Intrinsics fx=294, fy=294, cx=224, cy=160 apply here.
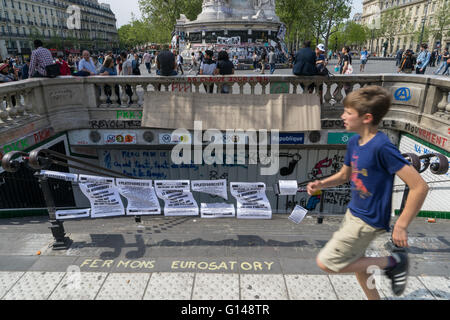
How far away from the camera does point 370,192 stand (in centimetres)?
231

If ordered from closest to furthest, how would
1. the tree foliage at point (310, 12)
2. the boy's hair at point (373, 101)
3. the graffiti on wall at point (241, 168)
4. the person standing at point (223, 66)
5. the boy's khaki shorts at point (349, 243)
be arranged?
the boy's hair at point (373, 101), the boy's khaki shorts at point (349, 243), the person standing at point (223, 66), the graffiti on wall at point (241, 168), the tree foliage at point (310, 12)

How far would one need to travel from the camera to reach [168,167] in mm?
8922

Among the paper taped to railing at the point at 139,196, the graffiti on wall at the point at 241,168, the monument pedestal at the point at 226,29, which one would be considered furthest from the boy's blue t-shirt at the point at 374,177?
the monument pedestal at the point at 226,29

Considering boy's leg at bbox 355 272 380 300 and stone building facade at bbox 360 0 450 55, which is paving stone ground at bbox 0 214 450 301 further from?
stone building facade at bbox 360 0 450 55

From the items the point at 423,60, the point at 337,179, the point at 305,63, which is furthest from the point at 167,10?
the point at 337,179

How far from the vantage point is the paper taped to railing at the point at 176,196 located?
4.52m

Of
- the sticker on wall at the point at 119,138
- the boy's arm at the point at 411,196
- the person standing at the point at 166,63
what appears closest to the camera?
the boy's arm at the point at 411,196

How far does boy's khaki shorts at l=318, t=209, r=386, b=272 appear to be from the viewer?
7.79 ft

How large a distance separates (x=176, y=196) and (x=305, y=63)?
4688 millimetres

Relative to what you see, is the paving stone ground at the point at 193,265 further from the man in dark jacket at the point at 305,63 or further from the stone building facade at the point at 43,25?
the stone building facade at the point at 43,25

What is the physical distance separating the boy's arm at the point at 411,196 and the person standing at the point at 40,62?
26.1 ft

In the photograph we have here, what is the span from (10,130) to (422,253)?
24.2 feet

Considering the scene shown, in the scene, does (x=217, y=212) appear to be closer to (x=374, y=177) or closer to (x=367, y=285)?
(x=367, y=285)

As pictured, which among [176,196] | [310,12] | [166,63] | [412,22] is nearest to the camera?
[176,196]
